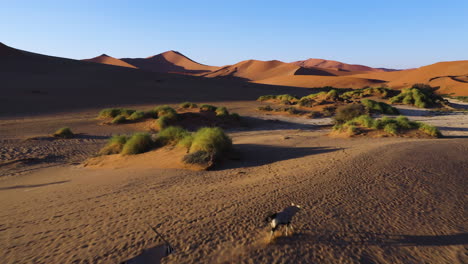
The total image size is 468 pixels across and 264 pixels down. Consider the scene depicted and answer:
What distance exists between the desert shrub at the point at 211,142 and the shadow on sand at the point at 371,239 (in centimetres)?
582

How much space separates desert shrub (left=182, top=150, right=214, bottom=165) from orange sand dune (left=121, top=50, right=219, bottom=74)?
426 ft

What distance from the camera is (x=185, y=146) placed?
11.4 metres

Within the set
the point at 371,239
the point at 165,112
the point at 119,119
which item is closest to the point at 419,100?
the point at 165,112

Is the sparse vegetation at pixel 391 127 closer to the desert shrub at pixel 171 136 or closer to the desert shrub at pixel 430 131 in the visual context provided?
the desert shrub at pixel 430 131

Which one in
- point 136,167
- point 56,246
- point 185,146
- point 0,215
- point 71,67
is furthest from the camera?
point 71,67

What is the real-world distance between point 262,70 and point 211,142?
11885cm

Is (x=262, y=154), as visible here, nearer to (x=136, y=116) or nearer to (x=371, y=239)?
(x=371, y=239)

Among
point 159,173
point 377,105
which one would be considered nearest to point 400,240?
point 159,173

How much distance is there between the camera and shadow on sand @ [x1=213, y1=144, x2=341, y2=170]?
9719 mm

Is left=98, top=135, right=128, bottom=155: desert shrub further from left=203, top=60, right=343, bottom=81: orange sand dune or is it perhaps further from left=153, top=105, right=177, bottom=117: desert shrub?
left=203, top=60, right=343, bottom=81: orange sand dune

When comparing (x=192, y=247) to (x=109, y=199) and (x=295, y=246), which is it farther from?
(x=109, y=199)

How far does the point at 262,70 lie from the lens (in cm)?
12575

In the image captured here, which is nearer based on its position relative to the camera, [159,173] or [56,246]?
[56,246]

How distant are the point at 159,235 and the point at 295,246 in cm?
193
